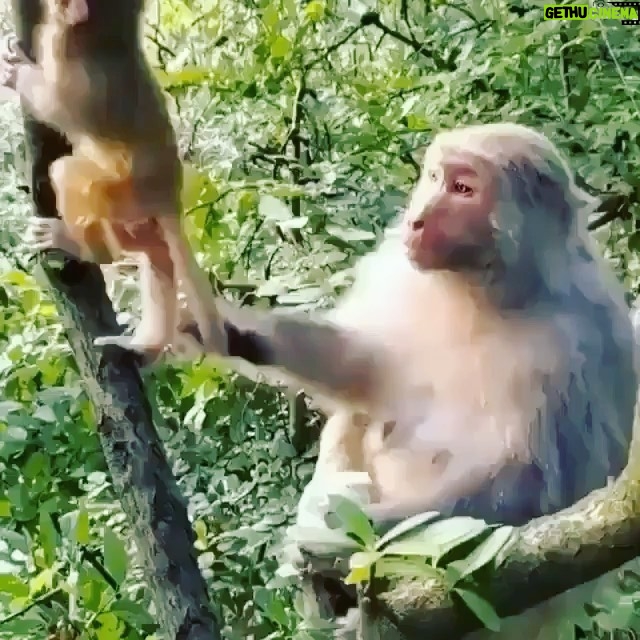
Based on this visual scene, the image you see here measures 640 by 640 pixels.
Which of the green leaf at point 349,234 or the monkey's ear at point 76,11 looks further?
the green leaf at point 349,234

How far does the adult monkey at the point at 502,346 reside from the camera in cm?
74

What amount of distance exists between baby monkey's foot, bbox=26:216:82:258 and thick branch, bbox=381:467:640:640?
0.37 m

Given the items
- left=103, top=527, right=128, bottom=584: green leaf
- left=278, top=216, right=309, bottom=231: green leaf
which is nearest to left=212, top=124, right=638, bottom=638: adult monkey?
left=278, top=216, right=309, bottom=231: green leaf

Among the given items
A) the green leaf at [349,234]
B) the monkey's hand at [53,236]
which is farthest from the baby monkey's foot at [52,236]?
the green leaf at [349,234]

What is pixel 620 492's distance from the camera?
0.61 metres

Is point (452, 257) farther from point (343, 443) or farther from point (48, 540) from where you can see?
point (48, 540)

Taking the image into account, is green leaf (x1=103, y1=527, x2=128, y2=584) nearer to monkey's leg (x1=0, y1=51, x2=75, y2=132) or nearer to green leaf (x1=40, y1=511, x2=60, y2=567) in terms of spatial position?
green leaf (x1=40, y1=511, x2=60, y2=567)

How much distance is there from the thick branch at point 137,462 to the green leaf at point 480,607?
0.26 metres

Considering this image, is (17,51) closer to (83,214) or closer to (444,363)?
(83,214)

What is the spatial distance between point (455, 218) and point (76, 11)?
0.33 m

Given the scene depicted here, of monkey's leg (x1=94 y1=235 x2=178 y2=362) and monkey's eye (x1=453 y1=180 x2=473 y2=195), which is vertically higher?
monkey's eye (x1=453 y1=180 x2=473 y2=195)

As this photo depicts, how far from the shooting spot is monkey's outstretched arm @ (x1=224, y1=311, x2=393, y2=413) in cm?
79

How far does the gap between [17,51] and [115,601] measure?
1.56 feet

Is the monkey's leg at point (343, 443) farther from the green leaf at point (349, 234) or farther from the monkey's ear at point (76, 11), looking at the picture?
→ the monkey's ear at point (76, 11)
